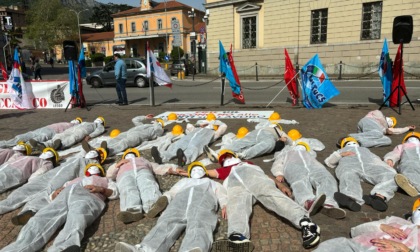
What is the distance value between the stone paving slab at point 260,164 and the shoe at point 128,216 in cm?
7

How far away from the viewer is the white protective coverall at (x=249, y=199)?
11.8 ft

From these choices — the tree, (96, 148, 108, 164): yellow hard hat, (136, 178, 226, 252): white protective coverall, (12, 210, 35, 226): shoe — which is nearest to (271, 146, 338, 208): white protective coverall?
(136, 178, 226, 252): white protective coverall

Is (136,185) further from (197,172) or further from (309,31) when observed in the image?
(309,31)

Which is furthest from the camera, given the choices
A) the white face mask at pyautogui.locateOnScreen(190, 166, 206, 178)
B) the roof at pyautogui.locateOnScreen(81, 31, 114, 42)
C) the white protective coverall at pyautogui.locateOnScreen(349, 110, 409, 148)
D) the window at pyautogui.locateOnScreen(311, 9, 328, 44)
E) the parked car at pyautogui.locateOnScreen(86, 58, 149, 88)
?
the roof at pyautogui.locateOnScreen(81, 31, 114, 42)

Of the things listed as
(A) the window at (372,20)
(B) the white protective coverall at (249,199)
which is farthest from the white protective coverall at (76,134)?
(A) the window at (372,20)

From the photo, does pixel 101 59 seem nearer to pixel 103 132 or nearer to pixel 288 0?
pixel 288 0

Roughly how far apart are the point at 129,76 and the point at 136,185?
15.8 metres

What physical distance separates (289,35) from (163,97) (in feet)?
44.5

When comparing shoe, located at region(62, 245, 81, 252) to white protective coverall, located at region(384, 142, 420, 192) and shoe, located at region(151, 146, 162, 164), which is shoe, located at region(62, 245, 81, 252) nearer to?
shoe, located at region(151, 146, 162, 164)

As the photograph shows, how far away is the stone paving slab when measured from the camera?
3639 mm

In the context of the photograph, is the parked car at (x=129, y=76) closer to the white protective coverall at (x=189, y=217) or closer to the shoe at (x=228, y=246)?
the white protective coverall at (x=189, y=217)

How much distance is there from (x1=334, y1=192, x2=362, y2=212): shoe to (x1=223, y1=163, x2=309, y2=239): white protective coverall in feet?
2.19

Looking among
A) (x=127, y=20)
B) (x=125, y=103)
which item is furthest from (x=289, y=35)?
(x=127, y=20)

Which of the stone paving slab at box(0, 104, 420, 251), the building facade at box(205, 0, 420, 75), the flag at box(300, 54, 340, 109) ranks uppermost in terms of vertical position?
the building facade at box(205, 0, 420, 75)
